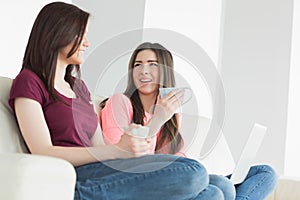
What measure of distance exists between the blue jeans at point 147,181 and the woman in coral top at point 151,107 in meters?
0.08

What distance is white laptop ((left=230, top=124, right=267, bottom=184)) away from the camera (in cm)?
213

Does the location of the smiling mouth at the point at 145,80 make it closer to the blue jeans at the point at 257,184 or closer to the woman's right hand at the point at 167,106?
the woman's right hand at the point at 167,106

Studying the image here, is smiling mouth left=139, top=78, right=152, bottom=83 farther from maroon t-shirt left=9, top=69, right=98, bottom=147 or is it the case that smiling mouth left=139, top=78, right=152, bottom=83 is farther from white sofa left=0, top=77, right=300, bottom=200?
white sofa left=0, top=77, right=300, bottom=200

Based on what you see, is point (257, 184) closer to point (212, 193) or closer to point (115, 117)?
point (212, 193)

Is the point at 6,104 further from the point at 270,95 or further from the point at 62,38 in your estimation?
the point at 270,95

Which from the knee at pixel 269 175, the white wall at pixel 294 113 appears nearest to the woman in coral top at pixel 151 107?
the knee at pixel 269 175

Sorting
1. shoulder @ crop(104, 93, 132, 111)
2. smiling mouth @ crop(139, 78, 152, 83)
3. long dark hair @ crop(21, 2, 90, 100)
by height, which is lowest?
shoulder @ crop(104, 93, 132, 111)

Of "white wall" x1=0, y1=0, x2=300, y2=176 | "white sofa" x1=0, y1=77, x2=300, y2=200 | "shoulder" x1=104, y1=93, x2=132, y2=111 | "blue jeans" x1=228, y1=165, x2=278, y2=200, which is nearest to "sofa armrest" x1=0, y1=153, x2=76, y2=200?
"white sofa" x1=0, y1=77, x2=300, y2=200

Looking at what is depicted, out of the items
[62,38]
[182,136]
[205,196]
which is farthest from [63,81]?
[205,196]

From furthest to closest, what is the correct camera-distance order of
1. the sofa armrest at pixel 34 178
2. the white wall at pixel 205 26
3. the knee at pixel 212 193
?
1. the white wall at pixel 205 26
2. the knee at pixel 212 193
3. the sofa armrest at pixel 34 178

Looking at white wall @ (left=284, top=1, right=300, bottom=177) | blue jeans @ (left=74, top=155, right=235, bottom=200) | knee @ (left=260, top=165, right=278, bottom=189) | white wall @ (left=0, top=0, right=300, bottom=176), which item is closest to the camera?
blue jeans @ (left=74, top=155, right=235, bottom=200)

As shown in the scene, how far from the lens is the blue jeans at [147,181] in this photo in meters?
1.52

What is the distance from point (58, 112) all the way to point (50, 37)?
254mm

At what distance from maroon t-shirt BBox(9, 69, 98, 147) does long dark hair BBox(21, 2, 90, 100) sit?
0.21 ft
